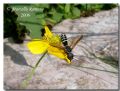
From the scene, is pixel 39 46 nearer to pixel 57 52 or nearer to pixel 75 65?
pixel 57 52

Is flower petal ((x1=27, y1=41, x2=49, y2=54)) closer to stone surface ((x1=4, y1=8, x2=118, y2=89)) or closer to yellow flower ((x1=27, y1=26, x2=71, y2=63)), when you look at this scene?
yellow flower ((x1=27, y1=26, x2=71, y2=63))

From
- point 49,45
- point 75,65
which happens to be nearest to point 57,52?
point 49,45

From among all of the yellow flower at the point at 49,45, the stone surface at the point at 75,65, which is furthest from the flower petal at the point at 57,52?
the stone surface at the point at 75,65

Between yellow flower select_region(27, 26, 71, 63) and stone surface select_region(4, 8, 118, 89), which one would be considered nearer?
yellow flower select_region(27, 26, 71, 63)

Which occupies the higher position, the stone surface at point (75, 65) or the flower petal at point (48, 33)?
the flower petal at point (48, 33)

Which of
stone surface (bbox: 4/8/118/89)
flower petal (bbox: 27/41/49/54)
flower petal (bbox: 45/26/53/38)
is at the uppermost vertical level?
flower petal (bbox: 45/26/53/38)

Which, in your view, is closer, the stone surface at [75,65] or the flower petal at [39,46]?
the flower petal at [39,46]

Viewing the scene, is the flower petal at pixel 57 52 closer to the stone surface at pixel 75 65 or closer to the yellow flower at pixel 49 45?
the yellow flower at pixel 49 45

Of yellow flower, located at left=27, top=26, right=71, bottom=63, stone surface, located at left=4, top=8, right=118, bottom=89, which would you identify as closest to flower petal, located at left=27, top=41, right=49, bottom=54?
yellow flower, located at left=27, top=26, right=71, bottom=63
